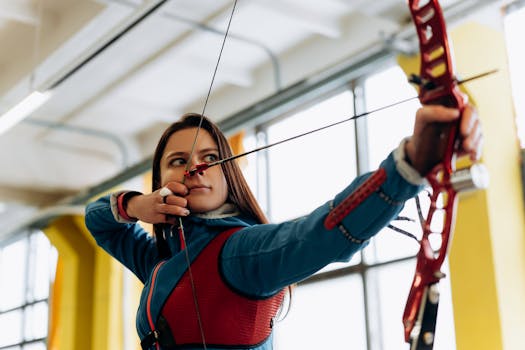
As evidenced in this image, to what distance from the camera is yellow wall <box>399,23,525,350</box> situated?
3.70 m

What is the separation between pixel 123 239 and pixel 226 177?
0.36m

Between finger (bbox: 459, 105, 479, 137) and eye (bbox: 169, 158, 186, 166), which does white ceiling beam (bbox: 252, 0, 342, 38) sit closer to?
eye (bbox: 169, 158, 186, 166)

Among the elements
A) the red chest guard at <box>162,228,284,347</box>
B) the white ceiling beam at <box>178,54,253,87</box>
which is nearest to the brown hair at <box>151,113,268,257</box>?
the red chest guard at <box>162,228,284,347</box>

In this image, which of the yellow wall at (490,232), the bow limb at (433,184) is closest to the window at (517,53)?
the yellow wall at (490,232)

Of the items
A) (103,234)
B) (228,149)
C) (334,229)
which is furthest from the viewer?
(103,234)

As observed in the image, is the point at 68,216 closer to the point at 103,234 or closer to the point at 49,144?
the point at 49,144

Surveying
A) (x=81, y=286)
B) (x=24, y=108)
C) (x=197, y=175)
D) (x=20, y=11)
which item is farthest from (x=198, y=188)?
(x=81, y=286)

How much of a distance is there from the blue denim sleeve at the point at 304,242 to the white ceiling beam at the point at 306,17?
353cm

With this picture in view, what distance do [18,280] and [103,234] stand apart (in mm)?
7184

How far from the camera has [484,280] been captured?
374 cm

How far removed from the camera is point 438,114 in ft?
3.37

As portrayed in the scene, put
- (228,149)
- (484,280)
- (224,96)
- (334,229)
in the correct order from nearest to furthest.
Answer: (334,229), (228,149), (484,280), (224,96)

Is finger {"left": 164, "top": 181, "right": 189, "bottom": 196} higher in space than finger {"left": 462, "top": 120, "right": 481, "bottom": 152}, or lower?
higher

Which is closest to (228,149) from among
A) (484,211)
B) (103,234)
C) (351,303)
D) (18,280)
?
(103,234)
